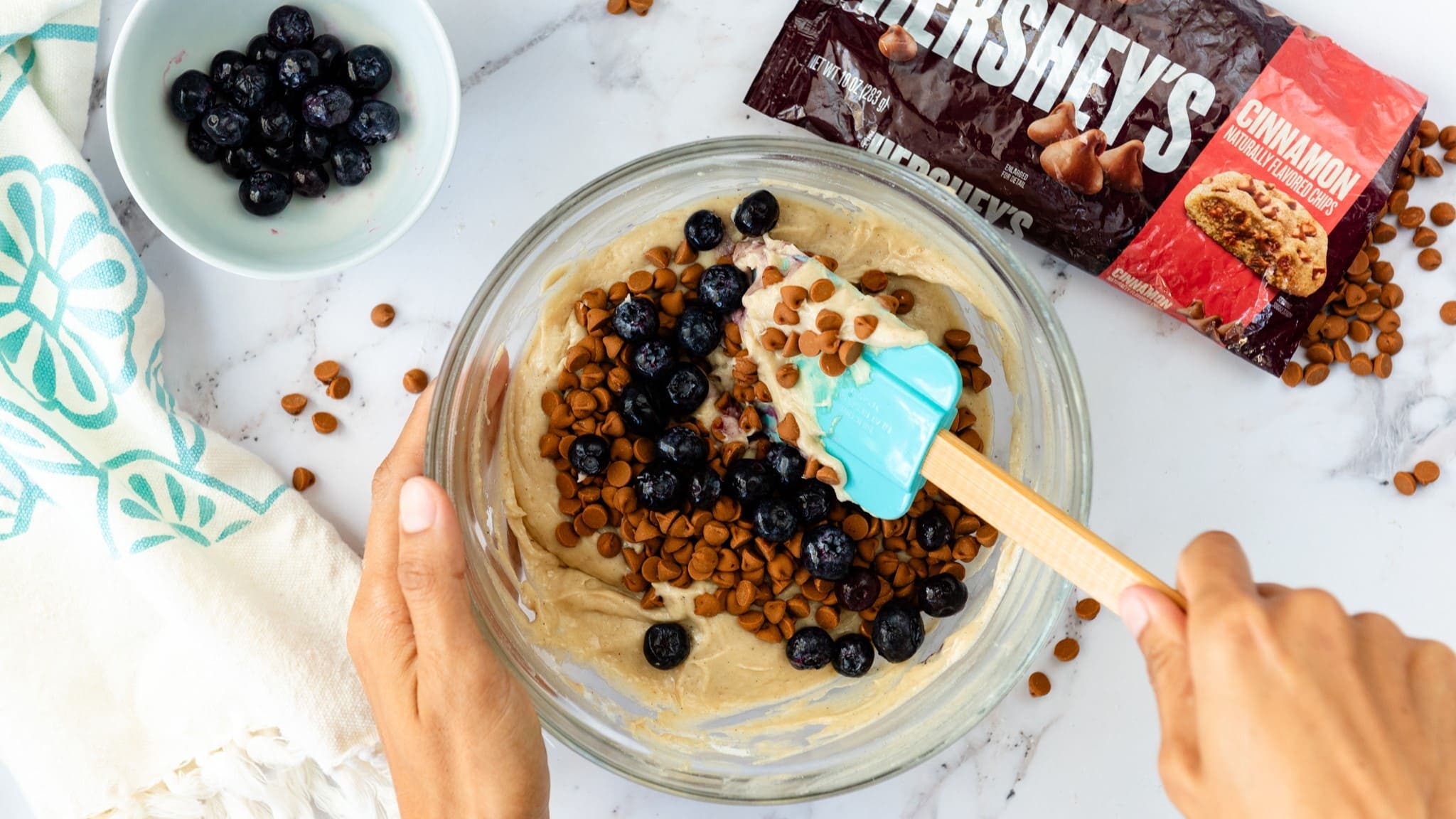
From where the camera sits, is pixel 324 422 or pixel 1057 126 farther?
pixel 324 422

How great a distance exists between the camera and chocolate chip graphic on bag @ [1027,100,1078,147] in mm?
1640

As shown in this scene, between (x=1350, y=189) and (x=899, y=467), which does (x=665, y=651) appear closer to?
(x=899, y=467)

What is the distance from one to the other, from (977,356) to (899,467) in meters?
0.33

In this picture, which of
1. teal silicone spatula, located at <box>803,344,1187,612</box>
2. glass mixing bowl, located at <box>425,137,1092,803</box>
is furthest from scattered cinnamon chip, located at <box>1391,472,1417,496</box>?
teal silicone spatula, located at <box>803,344,1187,612</box>

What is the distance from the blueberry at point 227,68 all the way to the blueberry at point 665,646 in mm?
1163

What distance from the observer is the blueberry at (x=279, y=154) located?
1.69 metres

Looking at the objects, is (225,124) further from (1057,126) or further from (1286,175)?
(1286,175)

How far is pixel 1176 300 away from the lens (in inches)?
66.9

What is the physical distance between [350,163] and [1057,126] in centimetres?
119

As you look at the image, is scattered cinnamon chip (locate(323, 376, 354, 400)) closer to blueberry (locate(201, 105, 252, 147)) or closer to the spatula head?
blueberry (locate(201, 105, 252, 147))

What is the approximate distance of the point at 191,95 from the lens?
5.38 feet

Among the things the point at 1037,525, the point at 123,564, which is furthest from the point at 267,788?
the point at 1037,525

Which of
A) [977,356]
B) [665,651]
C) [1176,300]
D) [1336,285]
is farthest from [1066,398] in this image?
[665,651]

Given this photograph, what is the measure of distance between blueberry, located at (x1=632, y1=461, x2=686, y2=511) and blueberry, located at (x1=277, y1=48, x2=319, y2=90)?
862mm
